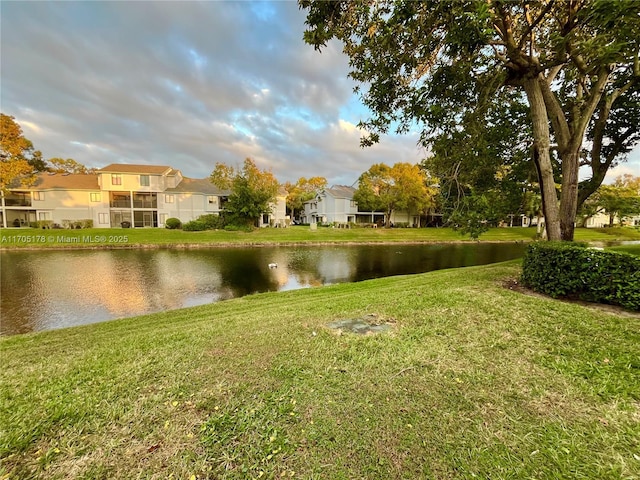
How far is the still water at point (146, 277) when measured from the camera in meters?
8.20

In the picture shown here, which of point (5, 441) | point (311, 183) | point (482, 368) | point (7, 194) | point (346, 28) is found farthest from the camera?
point (311, 183)

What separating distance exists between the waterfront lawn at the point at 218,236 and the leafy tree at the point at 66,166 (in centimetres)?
2509

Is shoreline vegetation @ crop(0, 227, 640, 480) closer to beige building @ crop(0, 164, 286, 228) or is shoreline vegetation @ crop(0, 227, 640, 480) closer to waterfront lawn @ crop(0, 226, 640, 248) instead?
waterfront lawn @ crop(0, 226, 640, 248)

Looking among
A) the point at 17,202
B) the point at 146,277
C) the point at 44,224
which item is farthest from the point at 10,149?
the point at 146,277

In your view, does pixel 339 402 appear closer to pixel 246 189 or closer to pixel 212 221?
pixel 246 189

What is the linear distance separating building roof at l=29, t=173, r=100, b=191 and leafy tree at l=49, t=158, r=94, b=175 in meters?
12.9

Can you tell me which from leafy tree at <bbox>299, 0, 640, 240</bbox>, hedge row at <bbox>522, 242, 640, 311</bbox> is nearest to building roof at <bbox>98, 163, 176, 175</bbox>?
leafy tree at <bbox>299, 0, 640, 240</bbox>

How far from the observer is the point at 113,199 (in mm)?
32719

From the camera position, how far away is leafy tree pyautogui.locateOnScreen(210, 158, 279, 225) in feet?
99.0

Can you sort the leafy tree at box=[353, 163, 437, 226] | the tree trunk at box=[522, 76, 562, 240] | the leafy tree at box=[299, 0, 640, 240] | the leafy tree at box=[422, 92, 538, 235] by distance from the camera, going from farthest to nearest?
the leafy tree at box=[353, 163, 437, 226], the leafy tree at box=[422, 92, 538, 235], the tree trunk at box=[522, 76, 562, 240], the leafy tree at box=[299, 0, 640, 240]

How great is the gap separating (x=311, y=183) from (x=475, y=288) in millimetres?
49179

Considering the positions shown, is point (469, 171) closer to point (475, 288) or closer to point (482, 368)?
point (475, 288)

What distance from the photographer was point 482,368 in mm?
3158

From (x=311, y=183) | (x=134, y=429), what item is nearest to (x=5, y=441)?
(x=134, y=429)
